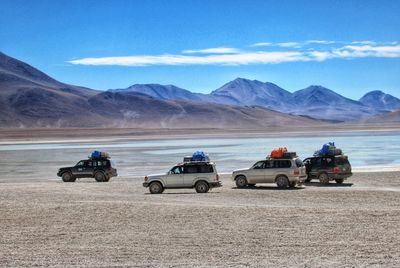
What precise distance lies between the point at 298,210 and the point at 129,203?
5.37 m

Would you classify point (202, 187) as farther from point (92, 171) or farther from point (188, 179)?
point (92, 171)

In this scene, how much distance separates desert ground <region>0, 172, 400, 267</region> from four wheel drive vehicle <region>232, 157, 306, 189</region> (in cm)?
297

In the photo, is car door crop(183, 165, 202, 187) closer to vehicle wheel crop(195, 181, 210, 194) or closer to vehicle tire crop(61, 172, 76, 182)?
vehicle wheel crop(195, 181, 210, 194)

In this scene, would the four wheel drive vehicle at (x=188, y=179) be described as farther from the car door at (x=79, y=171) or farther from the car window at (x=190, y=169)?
the car door at (x=79, y=171)

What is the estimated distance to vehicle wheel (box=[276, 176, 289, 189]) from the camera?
2625 cm

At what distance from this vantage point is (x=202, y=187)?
24375 mm

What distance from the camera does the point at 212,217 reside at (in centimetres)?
1628

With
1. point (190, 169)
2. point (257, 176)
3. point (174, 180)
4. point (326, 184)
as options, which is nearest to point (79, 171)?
point (174, 180)

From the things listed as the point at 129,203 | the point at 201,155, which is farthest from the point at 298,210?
the point at 201,155

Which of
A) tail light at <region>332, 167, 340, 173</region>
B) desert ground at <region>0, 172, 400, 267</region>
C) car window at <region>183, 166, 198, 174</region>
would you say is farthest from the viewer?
tail light at <region>332, 167, 340, 173</region>

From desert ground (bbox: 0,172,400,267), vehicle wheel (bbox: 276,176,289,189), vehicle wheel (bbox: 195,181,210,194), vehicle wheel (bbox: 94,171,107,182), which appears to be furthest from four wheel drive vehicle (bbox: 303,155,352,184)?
vehicle wheel (bbox: 94,171,107,182)

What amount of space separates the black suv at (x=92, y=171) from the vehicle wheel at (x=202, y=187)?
339 inches

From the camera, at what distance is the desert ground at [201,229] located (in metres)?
11.3

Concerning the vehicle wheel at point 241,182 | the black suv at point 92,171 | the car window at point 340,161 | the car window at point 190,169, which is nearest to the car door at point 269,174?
the vehicle wheel at point 241,182
